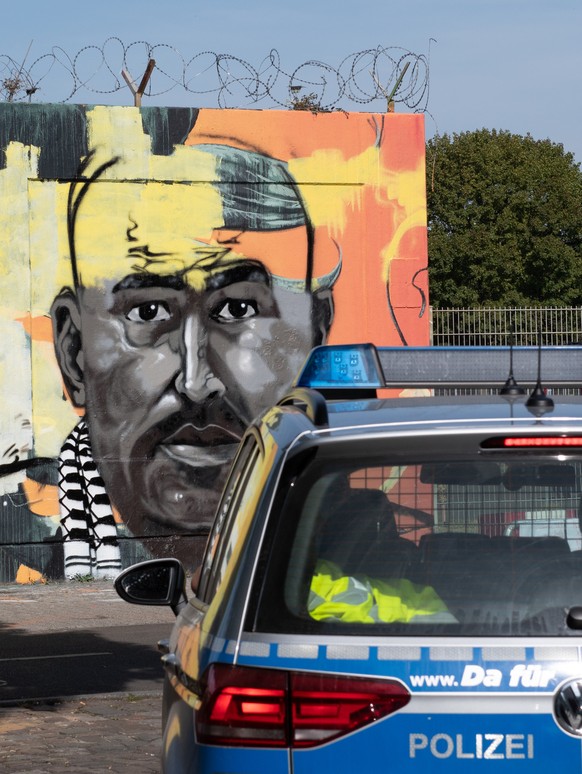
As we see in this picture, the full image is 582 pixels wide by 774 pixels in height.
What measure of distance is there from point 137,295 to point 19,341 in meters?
1.50

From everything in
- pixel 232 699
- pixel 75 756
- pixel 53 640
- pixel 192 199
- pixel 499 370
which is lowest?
pixel 53 640

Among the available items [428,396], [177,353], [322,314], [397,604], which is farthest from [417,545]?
[322,314]

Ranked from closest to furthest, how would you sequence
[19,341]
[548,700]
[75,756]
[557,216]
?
[548,700]
[75,756]
[19,341]
[557,216]

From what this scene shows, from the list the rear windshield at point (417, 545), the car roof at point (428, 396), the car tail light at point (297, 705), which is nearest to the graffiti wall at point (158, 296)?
the car roof at point (428, 396)

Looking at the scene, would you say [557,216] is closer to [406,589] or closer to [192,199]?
[192,199]

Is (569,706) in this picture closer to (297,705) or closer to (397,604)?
(397,604)

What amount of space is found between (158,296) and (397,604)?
498 inches

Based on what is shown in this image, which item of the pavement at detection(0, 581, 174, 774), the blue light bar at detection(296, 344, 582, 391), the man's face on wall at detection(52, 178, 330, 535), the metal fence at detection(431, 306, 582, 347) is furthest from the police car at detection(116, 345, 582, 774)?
the metal fence at detection(431, 306, 582, 347)

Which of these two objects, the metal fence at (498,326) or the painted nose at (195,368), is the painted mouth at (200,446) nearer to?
the painted nose at (195,368)

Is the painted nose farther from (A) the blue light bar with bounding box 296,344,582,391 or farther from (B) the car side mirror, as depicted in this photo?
(B) the car side mirror

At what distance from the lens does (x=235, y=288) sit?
50.2 ft

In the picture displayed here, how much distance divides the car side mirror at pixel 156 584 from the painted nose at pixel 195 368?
36.2 feet

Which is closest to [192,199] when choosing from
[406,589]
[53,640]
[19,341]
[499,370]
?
[19,341]

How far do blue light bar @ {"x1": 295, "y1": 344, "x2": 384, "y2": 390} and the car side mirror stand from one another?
0.73 metres
